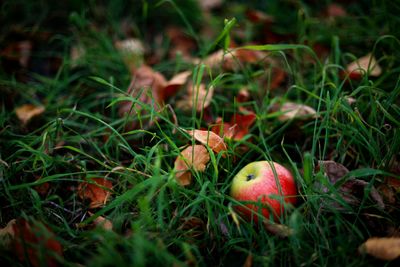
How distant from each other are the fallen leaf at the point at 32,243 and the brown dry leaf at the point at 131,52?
3.41ft

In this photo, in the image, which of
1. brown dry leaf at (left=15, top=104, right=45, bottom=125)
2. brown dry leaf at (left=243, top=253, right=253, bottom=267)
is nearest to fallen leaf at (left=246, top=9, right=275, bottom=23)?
brown dry leaf at (left=15, top=104, right=45, bottom=125)

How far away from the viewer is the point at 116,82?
73.9 inches

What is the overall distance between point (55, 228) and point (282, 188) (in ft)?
2.54

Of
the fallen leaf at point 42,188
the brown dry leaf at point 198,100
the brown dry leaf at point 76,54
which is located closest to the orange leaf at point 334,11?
the brown dry leaf at point 198,100

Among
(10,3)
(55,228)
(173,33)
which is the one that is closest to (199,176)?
(55,228)

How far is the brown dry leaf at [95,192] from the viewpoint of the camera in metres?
1.32

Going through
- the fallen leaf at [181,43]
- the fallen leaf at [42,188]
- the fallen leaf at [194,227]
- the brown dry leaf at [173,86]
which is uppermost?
Answer: the fallen leaf at [181,43]

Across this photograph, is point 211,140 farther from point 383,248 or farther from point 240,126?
point 383,248

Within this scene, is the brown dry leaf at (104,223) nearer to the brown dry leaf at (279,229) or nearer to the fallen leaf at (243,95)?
the brown dry leaf at (279,229)

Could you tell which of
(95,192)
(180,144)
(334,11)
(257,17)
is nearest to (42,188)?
(95,192)

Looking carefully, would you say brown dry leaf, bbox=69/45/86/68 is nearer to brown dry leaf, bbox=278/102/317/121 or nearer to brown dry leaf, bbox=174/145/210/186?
brown dry leaf, bbox=174/145/210/186

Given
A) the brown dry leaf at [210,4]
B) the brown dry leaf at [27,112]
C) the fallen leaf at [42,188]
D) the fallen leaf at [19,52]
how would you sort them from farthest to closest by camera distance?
the brown dry leaf at [210,4]
the fallen leaf at [19,52]
the brown dry leaf at [27,112]
the fallen leaf at [42,188]

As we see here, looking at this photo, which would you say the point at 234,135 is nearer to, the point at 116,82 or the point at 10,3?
the point at 116,82

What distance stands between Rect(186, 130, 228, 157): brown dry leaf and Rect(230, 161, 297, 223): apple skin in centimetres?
13
